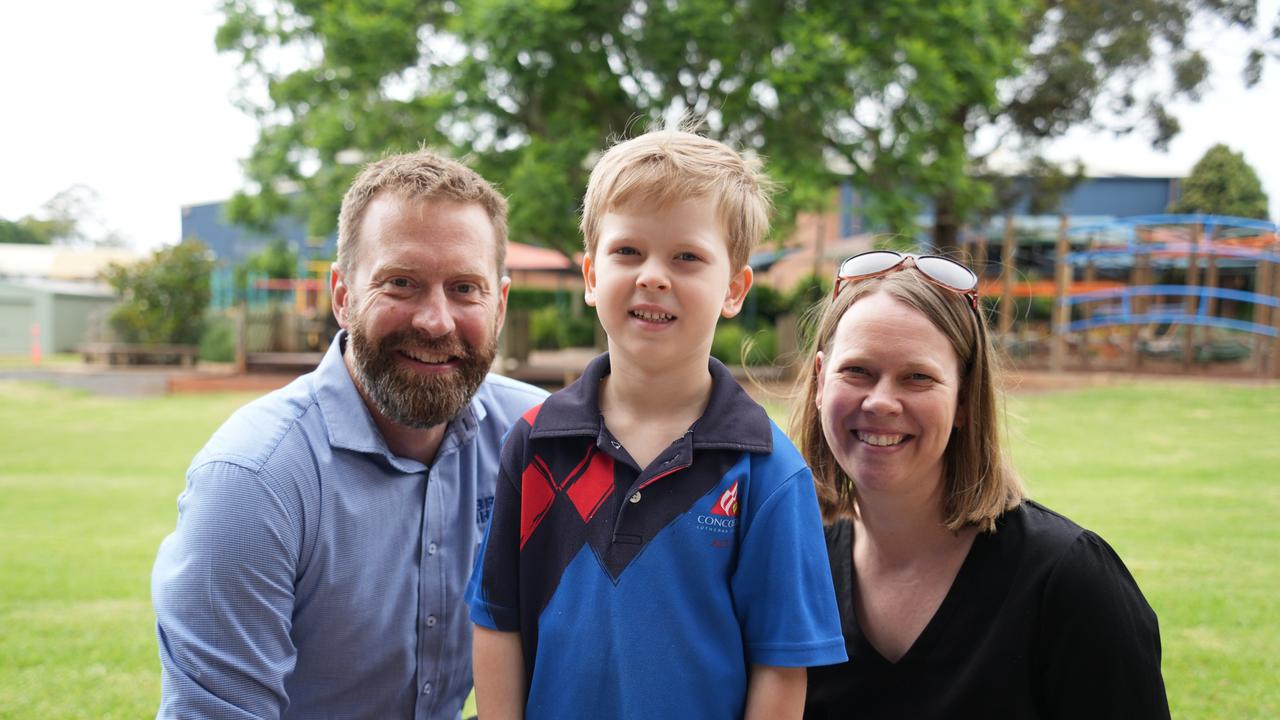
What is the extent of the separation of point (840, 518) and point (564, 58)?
13.6 meters

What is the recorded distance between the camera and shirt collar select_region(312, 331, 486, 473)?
245 centimetres

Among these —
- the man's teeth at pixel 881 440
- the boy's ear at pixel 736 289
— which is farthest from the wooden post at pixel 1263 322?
the boy's ear at pixel 736 289

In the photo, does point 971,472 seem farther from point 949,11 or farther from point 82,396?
point 82,396

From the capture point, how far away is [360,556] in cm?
239

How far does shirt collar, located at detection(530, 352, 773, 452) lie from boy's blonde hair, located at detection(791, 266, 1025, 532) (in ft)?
1.34

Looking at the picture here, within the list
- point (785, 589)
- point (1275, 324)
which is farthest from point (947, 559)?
point (1275, 324)

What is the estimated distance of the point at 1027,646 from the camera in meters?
2.07

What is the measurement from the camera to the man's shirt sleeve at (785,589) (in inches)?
74.0

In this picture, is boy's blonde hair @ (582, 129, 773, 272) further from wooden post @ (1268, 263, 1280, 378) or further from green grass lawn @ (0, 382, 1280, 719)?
wooden post @ (1268, 263, 1280, 378)

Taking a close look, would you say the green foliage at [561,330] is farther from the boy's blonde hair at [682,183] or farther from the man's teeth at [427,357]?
the boy's blonde hair at [682,183]

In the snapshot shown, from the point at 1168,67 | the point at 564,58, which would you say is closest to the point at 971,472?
the point at 564,58

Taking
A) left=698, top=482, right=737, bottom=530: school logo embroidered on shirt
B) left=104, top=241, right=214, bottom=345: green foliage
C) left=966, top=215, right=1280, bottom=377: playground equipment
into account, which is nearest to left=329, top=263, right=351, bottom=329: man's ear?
left=698, top=482, right=737, bottom=530: school logo embroidered on shirt

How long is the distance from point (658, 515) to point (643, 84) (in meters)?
14.8

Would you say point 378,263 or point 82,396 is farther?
point 82,396
